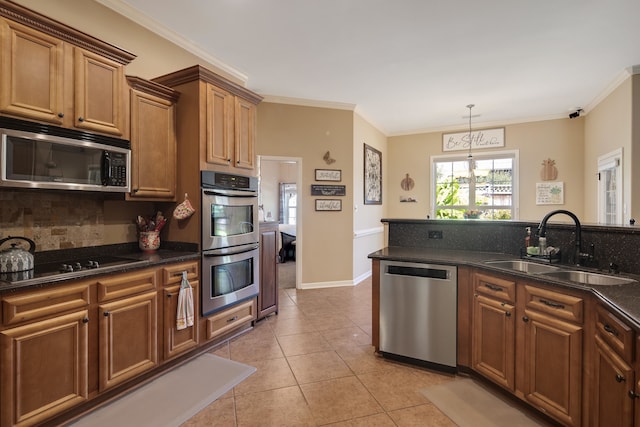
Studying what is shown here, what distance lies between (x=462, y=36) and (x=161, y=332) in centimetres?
379

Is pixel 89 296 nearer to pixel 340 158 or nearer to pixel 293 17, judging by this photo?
pixel 293 17

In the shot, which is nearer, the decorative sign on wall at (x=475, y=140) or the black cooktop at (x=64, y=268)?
the black cooktop at (x=64, y=268)

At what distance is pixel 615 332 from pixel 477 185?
5.46 m

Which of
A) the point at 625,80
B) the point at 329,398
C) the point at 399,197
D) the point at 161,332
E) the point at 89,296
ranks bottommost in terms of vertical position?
the point at 329,398

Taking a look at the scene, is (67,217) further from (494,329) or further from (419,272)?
(494,329)

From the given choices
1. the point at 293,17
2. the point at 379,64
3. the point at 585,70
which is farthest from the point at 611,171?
the point at 293,17

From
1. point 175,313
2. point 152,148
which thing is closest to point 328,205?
point 152,148

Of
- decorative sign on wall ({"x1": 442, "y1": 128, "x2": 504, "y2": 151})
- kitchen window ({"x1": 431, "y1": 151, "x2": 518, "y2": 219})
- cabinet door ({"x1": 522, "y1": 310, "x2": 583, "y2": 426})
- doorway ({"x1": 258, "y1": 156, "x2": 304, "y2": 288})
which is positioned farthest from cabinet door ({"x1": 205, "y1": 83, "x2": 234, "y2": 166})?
decorative sign on wall ({"x1": 442, "y1": 128, "x2": 504, "y2": 151})

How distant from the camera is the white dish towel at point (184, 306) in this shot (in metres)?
2.46

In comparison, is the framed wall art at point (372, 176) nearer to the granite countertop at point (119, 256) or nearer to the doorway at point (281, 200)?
the doorway at point (281, 200)

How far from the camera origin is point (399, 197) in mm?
6973

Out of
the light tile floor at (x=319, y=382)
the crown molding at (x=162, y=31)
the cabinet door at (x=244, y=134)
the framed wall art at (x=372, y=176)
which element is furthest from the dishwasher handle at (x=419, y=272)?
the framed wall art at (x=372, y=176)

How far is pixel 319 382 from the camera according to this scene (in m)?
2.34

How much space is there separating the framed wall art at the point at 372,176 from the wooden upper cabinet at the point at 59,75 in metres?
4.12
